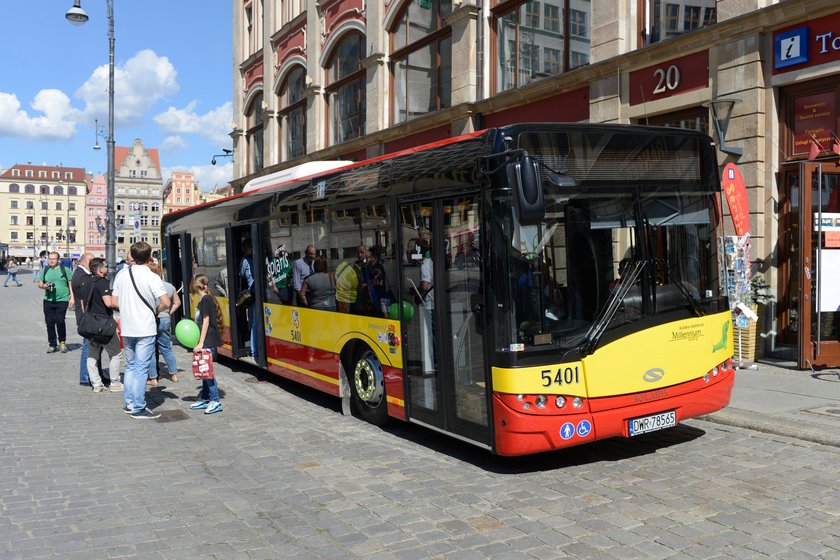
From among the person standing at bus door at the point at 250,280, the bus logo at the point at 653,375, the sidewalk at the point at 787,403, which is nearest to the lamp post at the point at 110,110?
the person standing at bus door at the point at 250,280

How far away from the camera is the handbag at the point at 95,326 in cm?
1020

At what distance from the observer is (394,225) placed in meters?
7.59

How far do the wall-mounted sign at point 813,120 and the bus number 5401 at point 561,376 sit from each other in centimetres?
733

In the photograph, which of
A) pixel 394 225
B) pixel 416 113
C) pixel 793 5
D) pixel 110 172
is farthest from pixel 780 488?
pixel 110 172

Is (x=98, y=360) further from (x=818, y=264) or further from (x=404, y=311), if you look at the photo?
(x=818, y=264)

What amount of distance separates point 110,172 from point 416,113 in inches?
433

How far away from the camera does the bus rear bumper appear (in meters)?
5.97

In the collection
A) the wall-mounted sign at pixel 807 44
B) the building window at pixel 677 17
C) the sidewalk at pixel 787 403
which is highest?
the building window at pixel 677 17

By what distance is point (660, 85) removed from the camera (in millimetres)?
13312

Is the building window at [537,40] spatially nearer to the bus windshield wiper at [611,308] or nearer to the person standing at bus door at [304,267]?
the person standing at bus door at [304,267]

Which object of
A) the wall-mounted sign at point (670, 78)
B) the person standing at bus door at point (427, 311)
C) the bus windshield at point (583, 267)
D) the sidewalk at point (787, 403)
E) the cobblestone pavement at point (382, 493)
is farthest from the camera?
the wall-mounted sign at point (670, 78)

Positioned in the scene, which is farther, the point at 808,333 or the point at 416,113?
the point at 416,113

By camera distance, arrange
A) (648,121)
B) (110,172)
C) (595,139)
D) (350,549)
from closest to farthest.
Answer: (350,549) → (595,139) → (648,121) → (110,172)

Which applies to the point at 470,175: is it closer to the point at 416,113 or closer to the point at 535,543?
the point at 535,543
